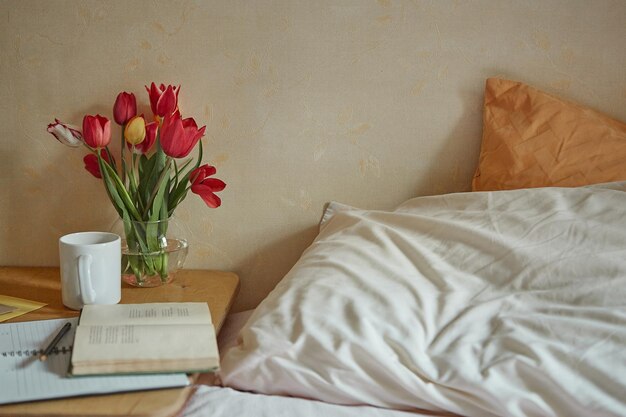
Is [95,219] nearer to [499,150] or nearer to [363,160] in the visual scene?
[363,160]

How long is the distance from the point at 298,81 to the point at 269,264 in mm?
370

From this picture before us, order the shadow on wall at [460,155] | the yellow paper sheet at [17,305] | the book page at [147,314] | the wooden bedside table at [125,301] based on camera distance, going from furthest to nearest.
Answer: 1. the shadow on wall at [460,155]
2. the yellow paper sheet at [17,305]
3. the book page at [147,314]
4. the wooden bedside table at [125,301]

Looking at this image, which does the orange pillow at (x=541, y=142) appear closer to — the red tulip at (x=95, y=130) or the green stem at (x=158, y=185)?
the green stem at (x=158, y=185)

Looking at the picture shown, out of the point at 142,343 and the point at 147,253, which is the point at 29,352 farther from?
the point at 147,253

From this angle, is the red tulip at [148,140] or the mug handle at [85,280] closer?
the mug handle at [85,280]

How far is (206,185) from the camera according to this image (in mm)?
1144

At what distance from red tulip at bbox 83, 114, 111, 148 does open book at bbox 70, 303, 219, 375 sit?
316 millimetres

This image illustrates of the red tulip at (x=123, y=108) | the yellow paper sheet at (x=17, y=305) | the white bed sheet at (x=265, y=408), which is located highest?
the red tulip at (x=123, y=108)

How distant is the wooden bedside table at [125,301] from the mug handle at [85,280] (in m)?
0.04

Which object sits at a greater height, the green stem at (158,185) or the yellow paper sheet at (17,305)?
the green stem at (158,185)

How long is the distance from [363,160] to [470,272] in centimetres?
Result: 39

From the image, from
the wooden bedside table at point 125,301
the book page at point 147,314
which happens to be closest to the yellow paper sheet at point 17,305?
the wooden bedside table at point 125,301

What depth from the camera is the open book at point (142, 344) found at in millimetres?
774

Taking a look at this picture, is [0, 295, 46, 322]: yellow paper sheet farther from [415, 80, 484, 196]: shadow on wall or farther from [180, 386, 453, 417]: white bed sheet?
[415, 80, 484, 196]: shadow on wall
